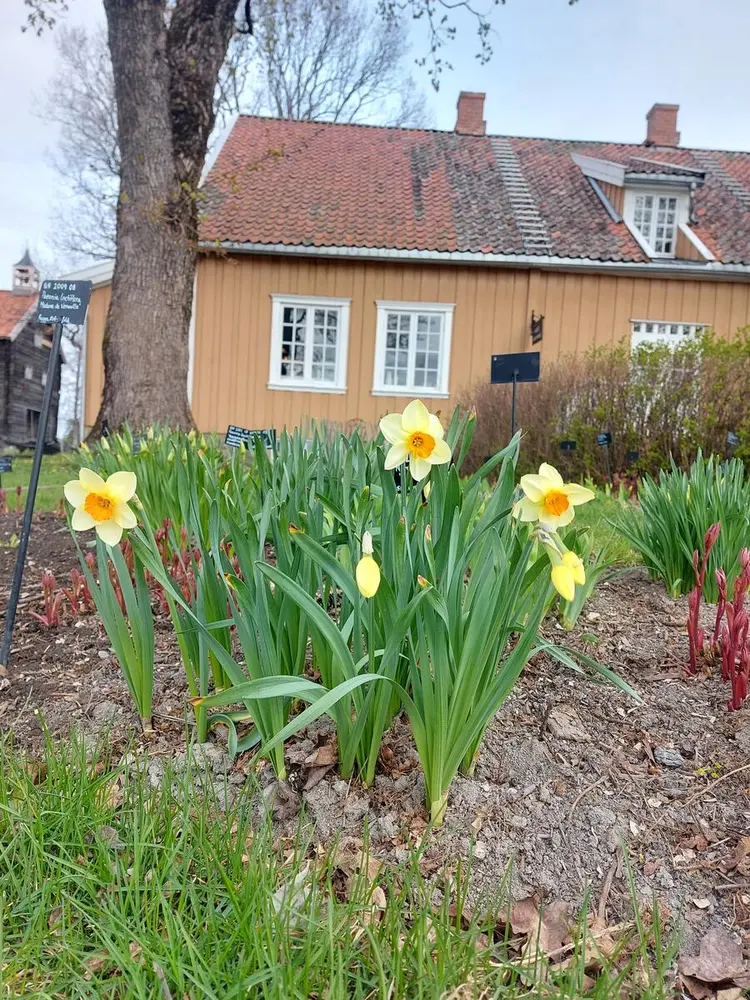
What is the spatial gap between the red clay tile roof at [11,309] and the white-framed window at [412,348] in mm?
17681

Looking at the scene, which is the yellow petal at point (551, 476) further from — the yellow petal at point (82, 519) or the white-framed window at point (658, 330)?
the white-framed window at point (658, 330)

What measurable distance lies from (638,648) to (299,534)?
1.44 m

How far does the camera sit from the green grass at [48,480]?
213 inches

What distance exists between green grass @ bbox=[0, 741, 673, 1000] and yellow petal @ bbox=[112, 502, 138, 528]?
1.76 ft

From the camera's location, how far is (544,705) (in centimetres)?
188

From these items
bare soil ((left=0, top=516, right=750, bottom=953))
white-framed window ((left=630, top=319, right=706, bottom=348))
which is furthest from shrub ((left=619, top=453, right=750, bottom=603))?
white-framed window ((left=630, top=319, right=706, bottom=348))

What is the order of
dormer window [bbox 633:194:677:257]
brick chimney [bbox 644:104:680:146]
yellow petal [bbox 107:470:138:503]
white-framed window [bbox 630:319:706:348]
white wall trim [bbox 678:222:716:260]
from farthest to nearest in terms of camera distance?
1. brick chimney [bbox 644:104:680:146]
2. dormer window [bbox 633:194:677:257]
3. white-framed window [bbox 630:319:706:348]
4. white wall trim [bbox 678:222:716:260]
5. yellow petal [bbox 107:470:138:503]

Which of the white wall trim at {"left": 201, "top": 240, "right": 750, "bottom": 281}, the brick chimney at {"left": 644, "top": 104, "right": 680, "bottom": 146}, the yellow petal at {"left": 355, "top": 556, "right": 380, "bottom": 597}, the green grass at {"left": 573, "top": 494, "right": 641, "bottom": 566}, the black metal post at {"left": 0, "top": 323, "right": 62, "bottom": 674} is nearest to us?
the yellow petal at {"left": 355, "top": 556, "right": 380, "bottom": 597}

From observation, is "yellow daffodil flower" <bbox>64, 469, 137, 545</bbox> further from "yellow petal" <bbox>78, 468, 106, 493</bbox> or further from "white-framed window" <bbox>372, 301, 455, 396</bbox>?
"white-framed window" <bbox>372, 301, 455, 396</bbox>

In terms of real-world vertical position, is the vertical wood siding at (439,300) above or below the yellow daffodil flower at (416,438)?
above

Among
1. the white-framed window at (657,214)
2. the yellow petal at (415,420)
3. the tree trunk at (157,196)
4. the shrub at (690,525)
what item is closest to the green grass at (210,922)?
the yellow petal at (415,420)

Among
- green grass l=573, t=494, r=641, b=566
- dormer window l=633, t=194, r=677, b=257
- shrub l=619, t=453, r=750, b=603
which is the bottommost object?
green grass l=573, t=494, r=641, b=566

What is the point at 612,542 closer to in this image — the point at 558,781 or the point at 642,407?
the point at 558,781

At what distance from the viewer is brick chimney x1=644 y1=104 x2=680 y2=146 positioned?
1675 centimetres
